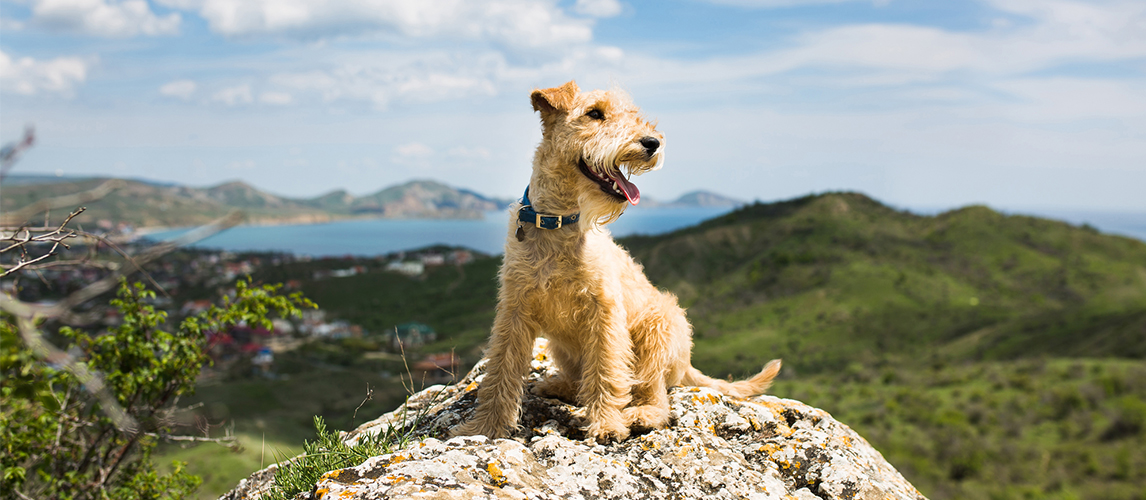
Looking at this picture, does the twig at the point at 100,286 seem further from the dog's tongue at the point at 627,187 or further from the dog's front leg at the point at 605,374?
the dog's front leg at the point at 605,374

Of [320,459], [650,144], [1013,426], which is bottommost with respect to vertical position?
[1013,426]

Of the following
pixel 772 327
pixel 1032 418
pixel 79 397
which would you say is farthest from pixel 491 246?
pixel 79 397

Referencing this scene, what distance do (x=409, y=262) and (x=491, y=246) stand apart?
75.1 metres

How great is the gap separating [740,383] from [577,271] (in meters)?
2.15

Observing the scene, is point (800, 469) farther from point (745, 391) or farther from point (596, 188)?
point (596, 188)

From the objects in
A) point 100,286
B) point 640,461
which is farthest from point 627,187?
point 100,286

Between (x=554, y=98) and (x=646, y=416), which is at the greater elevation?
(x=554, y=98)

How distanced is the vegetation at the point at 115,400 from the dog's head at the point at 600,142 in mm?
3796

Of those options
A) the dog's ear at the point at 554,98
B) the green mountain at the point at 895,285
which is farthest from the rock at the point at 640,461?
the green mountain at the point at 895,285

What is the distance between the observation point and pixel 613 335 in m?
4.41

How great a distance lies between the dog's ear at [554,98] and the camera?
4.24 m

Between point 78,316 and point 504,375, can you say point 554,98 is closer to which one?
point 504,375

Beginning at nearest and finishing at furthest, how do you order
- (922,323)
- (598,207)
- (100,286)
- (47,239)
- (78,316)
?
1. (100,286)
2. (78,316)
3. (47,239)
4. (598,207)
5. (922,323)

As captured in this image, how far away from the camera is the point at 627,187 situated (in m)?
4.09
